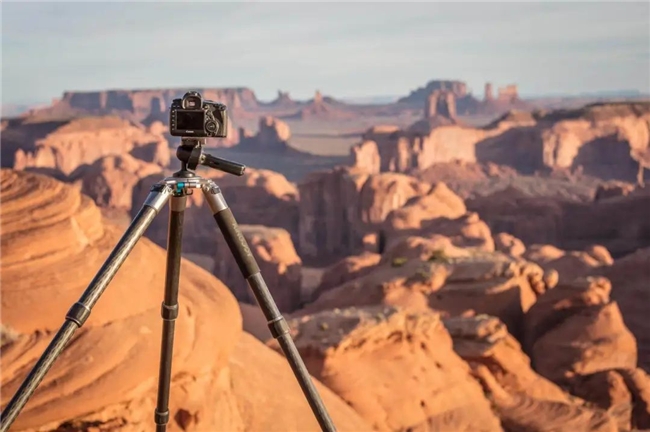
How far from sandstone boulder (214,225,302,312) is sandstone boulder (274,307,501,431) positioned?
53.1ft

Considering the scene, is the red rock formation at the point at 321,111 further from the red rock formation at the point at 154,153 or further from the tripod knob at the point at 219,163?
the tripod knob at the point at 219,163

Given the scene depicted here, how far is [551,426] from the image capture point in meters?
11.4

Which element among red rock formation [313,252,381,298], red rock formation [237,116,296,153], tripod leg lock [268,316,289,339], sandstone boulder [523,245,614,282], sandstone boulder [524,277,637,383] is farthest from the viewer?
red rock formation [237,116,296,153]

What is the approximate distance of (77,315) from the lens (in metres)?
2.76

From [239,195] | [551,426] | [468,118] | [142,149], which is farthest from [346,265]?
[468,118]

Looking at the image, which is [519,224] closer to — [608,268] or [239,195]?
[608,268]

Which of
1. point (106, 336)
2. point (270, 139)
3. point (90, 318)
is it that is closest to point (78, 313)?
point (106, 336)

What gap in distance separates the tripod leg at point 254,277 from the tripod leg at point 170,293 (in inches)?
6.1

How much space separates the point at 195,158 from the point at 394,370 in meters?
8.98

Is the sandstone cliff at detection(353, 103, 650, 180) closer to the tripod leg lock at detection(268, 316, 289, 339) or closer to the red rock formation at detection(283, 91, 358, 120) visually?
the tripod leg lock at detection(268, 316, 289, 339)

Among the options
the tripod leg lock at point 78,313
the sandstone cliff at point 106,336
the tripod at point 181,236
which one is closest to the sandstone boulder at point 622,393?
the sandstone cliff at point 106,336

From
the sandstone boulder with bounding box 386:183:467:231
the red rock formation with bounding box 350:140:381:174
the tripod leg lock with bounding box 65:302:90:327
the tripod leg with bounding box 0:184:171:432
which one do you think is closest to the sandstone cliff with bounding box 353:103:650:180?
the red rock formation with bounding box 350:140:381:174

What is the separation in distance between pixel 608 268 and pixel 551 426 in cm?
1563

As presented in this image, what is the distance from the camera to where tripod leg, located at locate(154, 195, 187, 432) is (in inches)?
124
